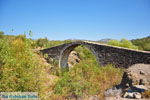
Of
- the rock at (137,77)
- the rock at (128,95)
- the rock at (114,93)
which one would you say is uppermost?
the rock at (137,77)

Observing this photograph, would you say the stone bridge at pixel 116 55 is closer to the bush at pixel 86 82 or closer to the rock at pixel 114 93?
the bush at pixel 86 82

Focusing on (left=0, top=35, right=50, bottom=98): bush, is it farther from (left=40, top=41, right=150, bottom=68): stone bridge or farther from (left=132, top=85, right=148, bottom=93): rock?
(left=40, top=41, right=150, bottom=68): stone bridge

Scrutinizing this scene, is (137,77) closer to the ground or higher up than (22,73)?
closer to the ground

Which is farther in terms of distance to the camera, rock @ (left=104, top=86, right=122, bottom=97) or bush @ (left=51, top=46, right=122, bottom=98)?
bush @ (left=51, top=46, right=122, bottom=98)

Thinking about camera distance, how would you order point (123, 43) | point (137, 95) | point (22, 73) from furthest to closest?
point (123, 43) → point (137, 95) → point (22, 73)

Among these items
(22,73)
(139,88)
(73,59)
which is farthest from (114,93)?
(73,59)

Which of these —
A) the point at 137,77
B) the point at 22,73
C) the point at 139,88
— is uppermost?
the point at 22,73

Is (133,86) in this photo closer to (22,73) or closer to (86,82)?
Result: (86,82)

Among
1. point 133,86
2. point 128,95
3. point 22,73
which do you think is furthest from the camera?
point 133,86

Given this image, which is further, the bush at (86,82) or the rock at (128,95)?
the bush at (86,82)

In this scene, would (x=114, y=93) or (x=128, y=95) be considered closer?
(x=128, y=95)

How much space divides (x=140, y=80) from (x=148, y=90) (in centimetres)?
95

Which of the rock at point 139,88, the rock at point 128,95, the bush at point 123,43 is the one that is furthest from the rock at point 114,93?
the bush at point 123,43

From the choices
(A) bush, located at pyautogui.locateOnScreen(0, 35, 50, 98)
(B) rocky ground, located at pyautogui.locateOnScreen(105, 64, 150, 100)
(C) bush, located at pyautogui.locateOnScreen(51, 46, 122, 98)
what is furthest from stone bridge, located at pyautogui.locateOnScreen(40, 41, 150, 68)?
(A) bush, located at pyautogui.locateOnScreen(0, 35, 50, 98)
